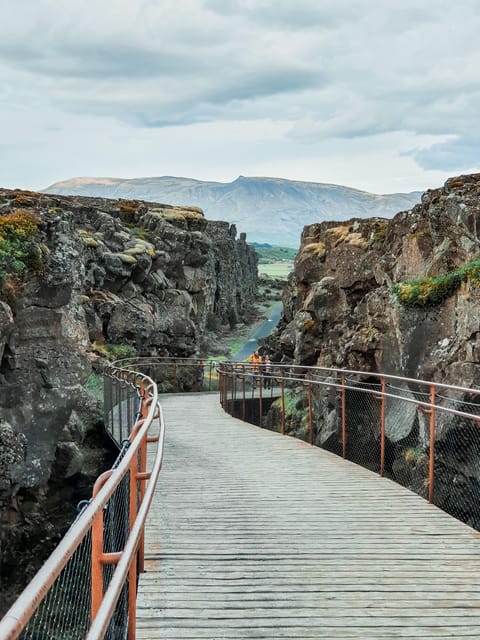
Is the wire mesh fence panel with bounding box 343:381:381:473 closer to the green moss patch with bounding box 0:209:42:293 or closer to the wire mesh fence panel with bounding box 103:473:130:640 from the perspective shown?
the wire mesh fence panel with bounding box 103:473:130:640

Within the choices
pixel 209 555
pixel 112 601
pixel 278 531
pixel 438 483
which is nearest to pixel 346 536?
→ pixel 278 531

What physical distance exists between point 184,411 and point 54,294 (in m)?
4.84

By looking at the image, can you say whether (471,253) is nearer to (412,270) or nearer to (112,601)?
(412,270)

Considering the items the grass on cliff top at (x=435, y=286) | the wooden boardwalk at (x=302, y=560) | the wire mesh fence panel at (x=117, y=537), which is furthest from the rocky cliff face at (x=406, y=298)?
the wire mesh fence panel at (x=117, y=537)

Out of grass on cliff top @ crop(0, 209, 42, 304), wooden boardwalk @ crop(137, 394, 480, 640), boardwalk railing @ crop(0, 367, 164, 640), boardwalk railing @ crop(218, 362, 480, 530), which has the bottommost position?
boardwalk railing @ crop(218, 362, 480, 530)

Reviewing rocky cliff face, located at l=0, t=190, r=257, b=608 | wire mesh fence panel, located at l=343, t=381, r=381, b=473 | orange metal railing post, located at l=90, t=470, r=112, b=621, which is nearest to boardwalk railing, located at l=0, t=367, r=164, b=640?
orange metal railing post, located at l=90, t=470, r=112, b=621

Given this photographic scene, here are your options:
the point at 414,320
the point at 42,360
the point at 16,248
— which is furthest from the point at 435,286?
the point at 16,248

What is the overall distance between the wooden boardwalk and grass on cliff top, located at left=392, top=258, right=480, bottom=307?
6.59 metres

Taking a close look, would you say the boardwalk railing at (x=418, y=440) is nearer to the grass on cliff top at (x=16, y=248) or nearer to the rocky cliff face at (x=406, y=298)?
the rocky cliff face at (x=406, y=298)

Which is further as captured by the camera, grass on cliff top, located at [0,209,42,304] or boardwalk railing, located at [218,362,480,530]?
grass on cliff top, located at [0,209,42,304]

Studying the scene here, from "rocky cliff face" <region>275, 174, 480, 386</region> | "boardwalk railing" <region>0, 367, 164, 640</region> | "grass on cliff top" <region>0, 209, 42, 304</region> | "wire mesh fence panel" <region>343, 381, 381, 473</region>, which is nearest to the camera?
"boardwalk railing" <region>0, 367, 164, 640</region>

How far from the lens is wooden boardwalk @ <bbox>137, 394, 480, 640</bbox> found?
4480 millimetres

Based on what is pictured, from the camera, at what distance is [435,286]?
50.3ft

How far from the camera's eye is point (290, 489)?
8.21 m
